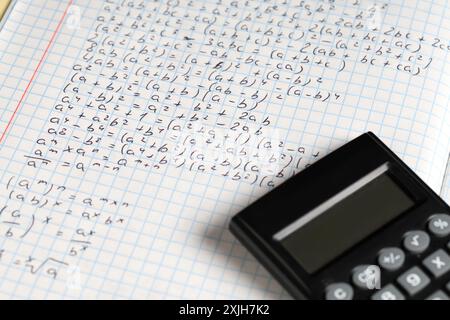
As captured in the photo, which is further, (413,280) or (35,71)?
(35,71)

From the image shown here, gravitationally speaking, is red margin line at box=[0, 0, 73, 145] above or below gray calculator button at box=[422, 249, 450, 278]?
below

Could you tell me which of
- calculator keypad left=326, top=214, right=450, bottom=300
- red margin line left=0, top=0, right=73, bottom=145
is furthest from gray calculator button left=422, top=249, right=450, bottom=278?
red margin line left=0, top=0, right=73, bottom=145

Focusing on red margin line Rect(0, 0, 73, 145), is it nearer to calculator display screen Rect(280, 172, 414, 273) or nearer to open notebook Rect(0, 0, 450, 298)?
open notebook Rect(0, 0, 450, 298)

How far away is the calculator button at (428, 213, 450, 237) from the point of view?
459mm

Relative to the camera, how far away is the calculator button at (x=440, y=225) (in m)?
0.46

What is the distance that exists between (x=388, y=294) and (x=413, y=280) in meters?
0.02

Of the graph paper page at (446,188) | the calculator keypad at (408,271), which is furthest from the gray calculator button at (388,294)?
the graph paper page at (446,188)

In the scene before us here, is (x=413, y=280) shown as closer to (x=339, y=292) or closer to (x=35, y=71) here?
(x=339, y=292)

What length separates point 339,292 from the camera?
0.44 m

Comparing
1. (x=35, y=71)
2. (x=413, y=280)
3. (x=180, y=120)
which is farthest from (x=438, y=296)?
(x=35, y=71)

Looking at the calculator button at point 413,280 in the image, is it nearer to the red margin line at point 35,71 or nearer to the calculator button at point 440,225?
the calculator button at point 440,225
